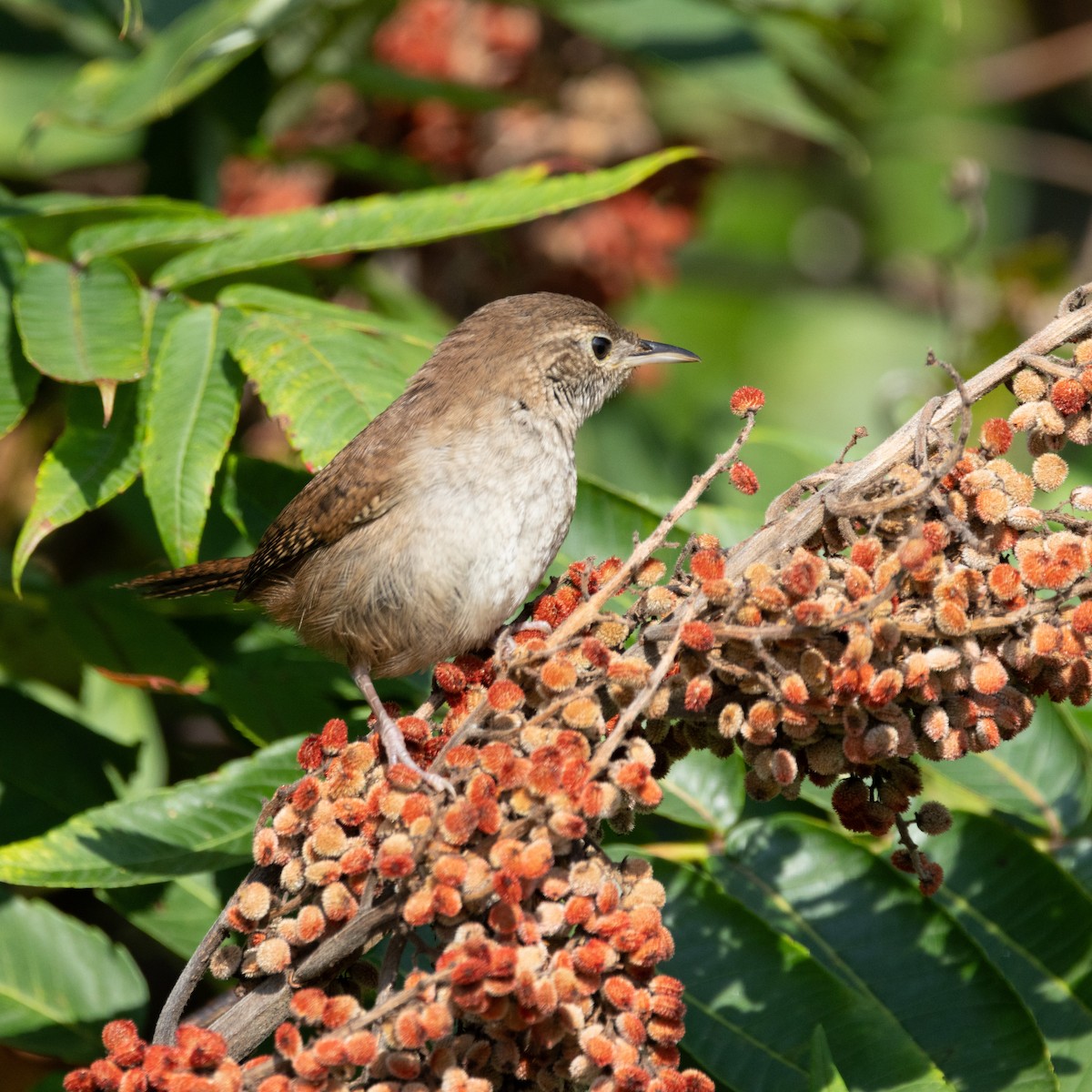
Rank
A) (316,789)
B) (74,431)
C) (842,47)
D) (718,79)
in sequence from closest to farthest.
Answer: (316,789) → (74,431) → (718,79) → (842,47)

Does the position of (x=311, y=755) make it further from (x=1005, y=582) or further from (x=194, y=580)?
(x=194, y=580)

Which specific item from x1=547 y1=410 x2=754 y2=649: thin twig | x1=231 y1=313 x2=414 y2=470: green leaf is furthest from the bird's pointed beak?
x1=547 y1=410 x2=754 y2=649: thin twig

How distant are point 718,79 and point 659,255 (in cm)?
140

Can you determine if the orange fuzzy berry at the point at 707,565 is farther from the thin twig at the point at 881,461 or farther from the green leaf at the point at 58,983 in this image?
the green leaf at the point at 58,983

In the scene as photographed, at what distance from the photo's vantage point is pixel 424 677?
339 centimetres

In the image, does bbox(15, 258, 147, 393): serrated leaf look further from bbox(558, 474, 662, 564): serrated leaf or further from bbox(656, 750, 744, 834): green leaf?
bbox(656, 750, 744, 834): green leaf

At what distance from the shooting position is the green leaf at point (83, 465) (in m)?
2.74

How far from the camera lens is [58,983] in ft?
10.0

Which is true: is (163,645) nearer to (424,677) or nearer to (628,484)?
(424,677)

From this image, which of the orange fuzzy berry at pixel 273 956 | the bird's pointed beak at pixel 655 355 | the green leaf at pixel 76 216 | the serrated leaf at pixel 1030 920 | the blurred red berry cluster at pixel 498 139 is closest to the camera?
the orange fuzzy berry at pixel 273 956

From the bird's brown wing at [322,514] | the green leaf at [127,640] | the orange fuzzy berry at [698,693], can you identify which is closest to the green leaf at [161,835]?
the green leaf at [127,640]

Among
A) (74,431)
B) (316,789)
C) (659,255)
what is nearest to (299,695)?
(74,431)

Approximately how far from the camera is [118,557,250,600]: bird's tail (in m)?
3.44

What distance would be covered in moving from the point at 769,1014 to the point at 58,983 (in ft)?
5.11
